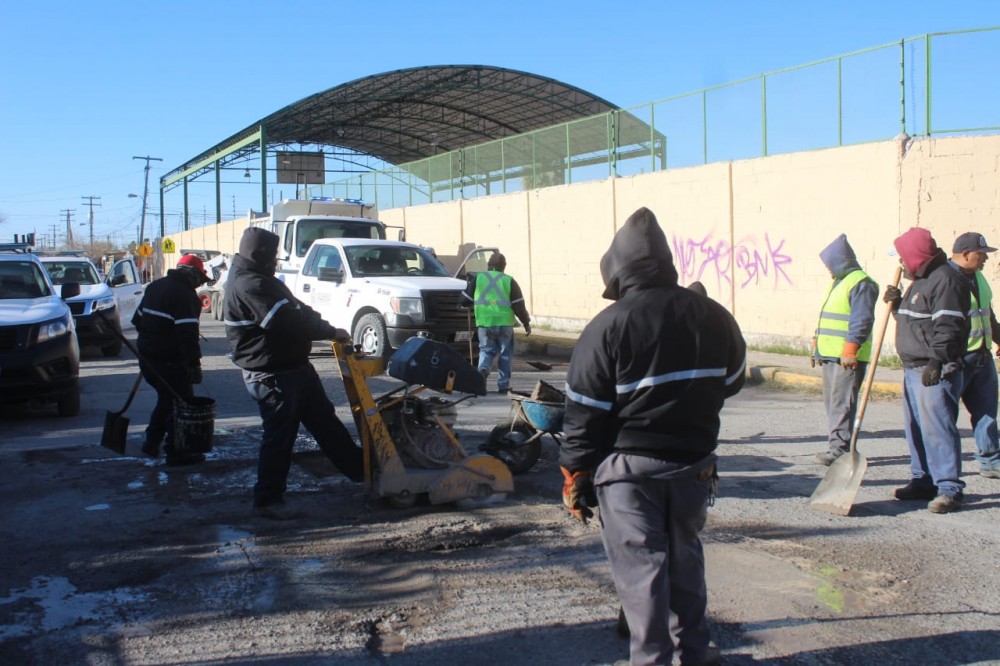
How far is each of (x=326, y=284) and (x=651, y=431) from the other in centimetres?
1197

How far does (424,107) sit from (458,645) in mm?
33761

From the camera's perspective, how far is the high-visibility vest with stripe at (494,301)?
11.0 m

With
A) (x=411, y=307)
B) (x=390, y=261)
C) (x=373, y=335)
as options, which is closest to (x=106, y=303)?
(x=390, y=261)

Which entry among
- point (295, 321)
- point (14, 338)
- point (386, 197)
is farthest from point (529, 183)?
point (295, 321)

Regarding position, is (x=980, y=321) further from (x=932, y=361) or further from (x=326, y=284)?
(x=326, y=284)

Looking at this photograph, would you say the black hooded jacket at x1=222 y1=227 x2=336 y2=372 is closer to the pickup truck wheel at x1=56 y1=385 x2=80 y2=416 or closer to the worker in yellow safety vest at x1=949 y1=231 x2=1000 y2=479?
the worker in yellow safety vest at x1=949 y1=231 x2=1000 y2=479

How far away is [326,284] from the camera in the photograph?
14.8m

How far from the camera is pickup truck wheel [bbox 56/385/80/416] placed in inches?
393

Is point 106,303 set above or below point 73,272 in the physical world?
below

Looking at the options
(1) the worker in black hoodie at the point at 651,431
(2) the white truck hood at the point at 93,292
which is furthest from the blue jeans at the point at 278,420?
(2) the white truck hood at the point at 93,292

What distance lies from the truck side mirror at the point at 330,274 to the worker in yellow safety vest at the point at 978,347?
949 centimetres

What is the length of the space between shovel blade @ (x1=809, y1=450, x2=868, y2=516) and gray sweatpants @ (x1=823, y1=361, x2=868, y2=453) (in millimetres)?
1235

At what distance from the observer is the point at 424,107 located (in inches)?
1416

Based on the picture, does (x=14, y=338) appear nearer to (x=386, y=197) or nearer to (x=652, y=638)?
(x=652, y=638)
